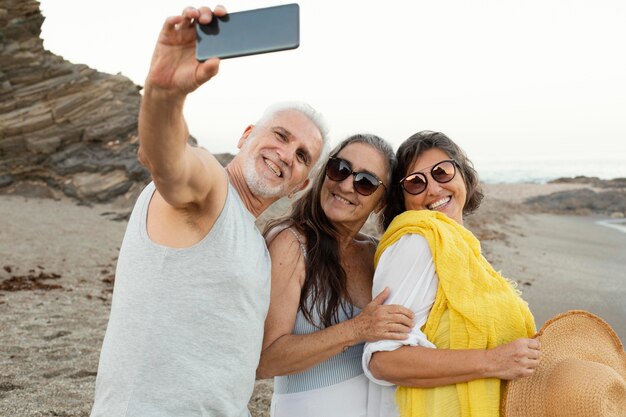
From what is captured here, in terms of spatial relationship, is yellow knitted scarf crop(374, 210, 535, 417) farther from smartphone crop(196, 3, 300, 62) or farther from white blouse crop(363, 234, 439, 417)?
smartphone crop(196, 3, 300, 62)

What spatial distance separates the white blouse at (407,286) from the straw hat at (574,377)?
0.44 m

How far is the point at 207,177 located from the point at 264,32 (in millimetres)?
579

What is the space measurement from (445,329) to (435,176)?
0.84 metres

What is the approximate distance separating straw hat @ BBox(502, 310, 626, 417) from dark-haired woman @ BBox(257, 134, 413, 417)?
0.57 metres

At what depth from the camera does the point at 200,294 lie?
2.10m

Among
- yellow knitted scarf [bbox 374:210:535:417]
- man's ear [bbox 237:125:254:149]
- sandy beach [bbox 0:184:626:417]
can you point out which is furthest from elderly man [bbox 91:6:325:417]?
sandy beach [bbox 0:184:626:417]

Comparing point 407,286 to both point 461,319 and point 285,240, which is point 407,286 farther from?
point 285,240

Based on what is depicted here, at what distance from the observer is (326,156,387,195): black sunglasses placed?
2.99 meters

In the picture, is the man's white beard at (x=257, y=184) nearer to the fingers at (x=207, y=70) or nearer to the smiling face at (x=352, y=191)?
the smiling face at (x=352, y=191)

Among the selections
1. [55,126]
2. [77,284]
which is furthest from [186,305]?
[55,126]

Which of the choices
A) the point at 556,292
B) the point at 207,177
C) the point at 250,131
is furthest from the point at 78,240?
the point at 207,177

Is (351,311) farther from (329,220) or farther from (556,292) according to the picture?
(556,292)

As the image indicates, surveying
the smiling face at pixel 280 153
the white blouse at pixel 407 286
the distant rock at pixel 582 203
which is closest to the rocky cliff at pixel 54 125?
the smiling face at pixel 280 153

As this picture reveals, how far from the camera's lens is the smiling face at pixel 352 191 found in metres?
3.01
